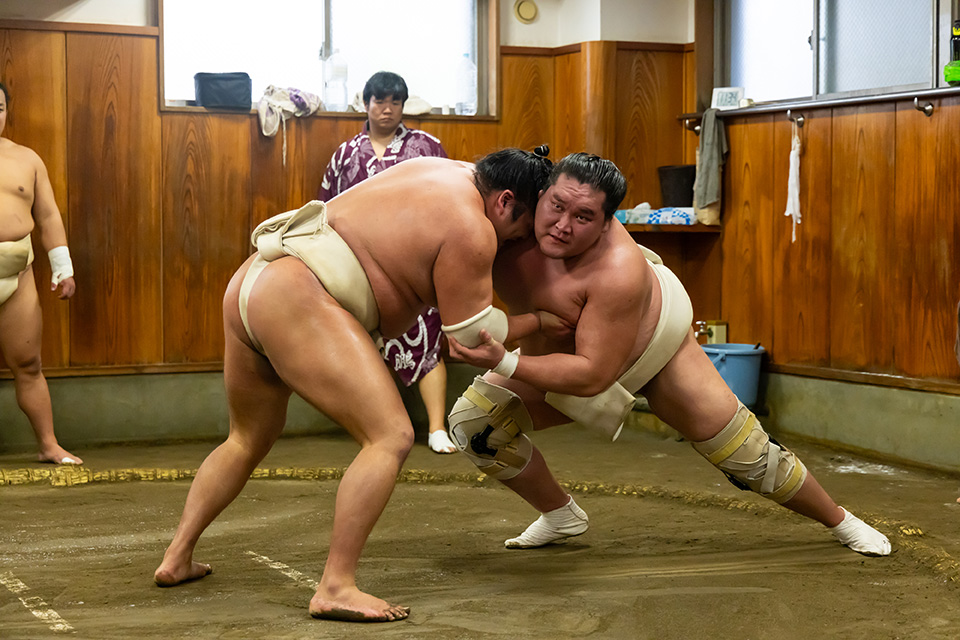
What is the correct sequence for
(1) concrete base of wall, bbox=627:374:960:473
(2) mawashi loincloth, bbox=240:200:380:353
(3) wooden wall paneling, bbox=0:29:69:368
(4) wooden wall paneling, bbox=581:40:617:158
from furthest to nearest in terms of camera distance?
(4) wooden wall paneling, bbox=581:40:617:158, (3) wooden wall paneling, bbox=0:29:69:368, (1) concrete base of wall, bbox=627:374:960:473, (2) mawashi loincloth, bbox=240:200:380:353

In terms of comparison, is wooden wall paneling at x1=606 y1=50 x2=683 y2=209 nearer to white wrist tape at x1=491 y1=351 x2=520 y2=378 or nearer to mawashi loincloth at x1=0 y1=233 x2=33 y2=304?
mawashi loincloth at x1=0 y1=233 x2=33 y2=304

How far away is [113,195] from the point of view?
438cm

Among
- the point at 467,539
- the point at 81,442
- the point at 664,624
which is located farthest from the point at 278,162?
the point at 664,624

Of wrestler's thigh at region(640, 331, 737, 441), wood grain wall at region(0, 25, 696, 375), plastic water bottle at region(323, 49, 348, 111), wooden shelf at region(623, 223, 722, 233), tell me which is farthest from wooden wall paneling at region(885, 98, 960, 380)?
plastic water bottle at region(323, 49, 348, 111)

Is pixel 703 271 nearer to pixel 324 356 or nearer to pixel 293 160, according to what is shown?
pixel 293 160

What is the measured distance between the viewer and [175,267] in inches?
177

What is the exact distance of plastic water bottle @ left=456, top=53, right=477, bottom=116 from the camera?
4.89 meters

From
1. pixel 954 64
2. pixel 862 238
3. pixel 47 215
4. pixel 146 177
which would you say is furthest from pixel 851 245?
pixel 47 215

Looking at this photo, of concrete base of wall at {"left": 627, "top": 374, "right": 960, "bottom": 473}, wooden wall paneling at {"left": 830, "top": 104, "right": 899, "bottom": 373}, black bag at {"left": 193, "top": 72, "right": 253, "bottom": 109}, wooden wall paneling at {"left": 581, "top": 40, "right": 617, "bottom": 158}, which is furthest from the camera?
wooden wall paneling at {"left": 581, "top": 40, "right": 617, "bottom": 158}

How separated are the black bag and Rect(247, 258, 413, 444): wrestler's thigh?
2467 millimetres

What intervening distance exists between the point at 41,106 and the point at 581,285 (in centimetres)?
281

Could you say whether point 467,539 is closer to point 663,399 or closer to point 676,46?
point 663,399

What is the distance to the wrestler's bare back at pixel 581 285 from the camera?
7.56 ft

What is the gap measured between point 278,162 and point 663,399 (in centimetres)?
255
